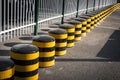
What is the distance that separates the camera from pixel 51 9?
13531 millimetres

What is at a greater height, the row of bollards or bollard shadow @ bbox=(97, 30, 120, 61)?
the row of bollards

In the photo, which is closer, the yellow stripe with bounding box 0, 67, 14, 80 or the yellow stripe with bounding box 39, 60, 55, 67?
the yellow stripe with bounding box 0, 67, 14, 80

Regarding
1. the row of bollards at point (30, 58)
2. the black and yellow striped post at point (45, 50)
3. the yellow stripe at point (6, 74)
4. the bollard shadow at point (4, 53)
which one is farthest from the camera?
the bollard shadow at point (4, 53)

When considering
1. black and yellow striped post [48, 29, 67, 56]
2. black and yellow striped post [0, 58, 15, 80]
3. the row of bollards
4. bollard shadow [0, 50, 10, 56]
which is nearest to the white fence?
bollard shadow [0, 50, 10, 56]

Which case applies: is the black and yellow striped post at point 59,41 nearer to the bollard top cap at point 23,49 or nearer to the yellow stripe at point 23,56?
the bollard top cap at point 23,49

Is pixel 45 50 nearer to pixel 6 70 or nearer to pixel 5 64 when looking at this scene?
pixel 5 64

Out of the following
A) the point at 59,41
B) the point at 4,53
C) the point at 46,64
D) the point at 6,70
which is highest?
the point at 59,41

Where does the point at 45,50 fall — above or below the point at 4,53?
above

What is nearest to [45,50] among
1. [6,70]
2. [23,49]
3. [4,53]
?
[23,49]

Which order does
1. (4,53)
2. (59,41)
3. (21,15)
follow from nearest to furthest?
(4,53), (59,41), (21,15)

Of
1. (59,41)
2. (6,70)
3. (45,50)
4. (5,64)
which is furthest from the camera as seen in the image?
(59,41)

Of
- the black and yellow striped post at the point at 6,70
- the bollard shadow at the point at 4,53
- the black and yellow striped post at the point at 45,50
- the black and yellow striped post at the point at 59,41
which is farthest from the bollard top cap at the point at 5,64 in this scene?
the black and yellow striped post at the point at 59,41

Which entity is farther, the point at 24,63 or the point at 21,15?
the point at 21,15

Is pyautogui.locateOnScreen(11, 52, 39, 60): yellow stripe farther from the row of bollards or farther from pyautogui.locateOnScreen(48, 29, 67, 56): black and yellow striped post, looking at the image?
pyautogui.locateOnScreen(48, 29, 67, 56): black and yellow striped post
